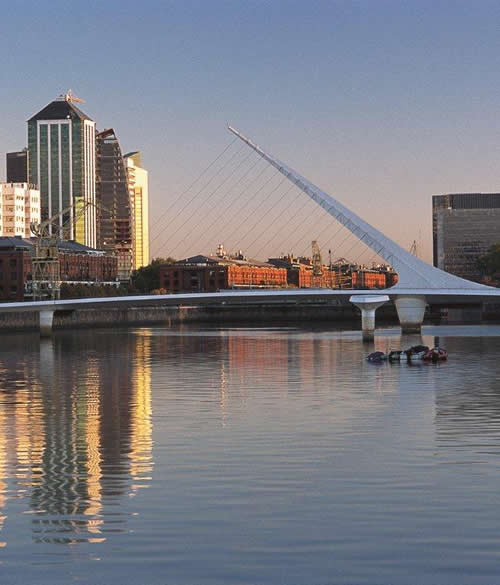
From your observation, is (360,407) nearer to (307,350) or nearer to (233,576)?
(233,576)

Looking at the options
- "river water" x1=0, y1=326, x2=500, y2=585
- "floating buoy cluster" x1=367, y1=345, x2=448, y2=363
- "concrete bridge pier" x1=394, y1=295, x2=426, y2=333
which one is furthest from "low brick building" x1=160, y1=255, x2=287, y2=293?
"river water" x1=0, y1=326, x2=500, y2=585

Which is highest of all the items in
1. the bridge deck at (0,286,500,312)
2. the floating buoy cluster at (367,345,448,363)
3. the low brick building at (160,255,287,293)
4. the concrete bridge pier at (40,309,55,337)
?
the low brick building at (160,255,287,293)

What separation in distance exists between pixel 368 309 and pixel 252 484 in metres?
67.5

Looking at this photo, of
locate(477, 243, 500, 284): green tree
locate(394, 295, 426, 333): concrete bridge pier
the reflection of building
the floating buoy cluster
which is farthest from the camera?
locate(477, 243, 500, 284): green tree

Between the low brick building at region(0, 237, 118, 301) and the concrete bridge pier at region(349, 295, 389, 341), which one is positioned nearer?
the concrete bridge pier at region(349, 295, 389, 341)

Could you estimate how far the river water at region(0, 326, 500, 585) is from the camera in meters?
14.2

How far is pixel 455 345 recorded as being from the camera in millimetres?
75438

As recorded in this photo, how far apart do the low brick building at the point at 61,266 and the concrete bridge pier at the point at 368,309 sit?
6898 cm

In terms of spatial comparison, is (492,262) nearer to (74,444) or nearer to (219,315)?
(219,315)

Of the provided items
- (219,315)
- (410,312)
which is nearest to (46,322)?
(410,312)

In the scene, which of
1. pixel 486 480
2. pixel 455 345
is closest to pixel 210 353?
pixel 455 345

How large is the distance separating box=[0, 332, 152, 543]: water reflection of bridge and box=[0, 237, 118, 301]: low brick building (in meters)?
96.9

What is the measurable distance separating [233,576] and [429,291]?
7742cm

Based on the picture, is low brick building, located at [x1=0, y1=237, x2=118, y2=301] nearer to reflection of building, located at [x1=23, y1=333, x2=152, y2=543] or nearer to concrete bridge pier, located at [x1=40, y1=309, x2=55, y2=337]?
concrete bridge pier, located at [x1=40, y1=309, x2=55, y2=337]
